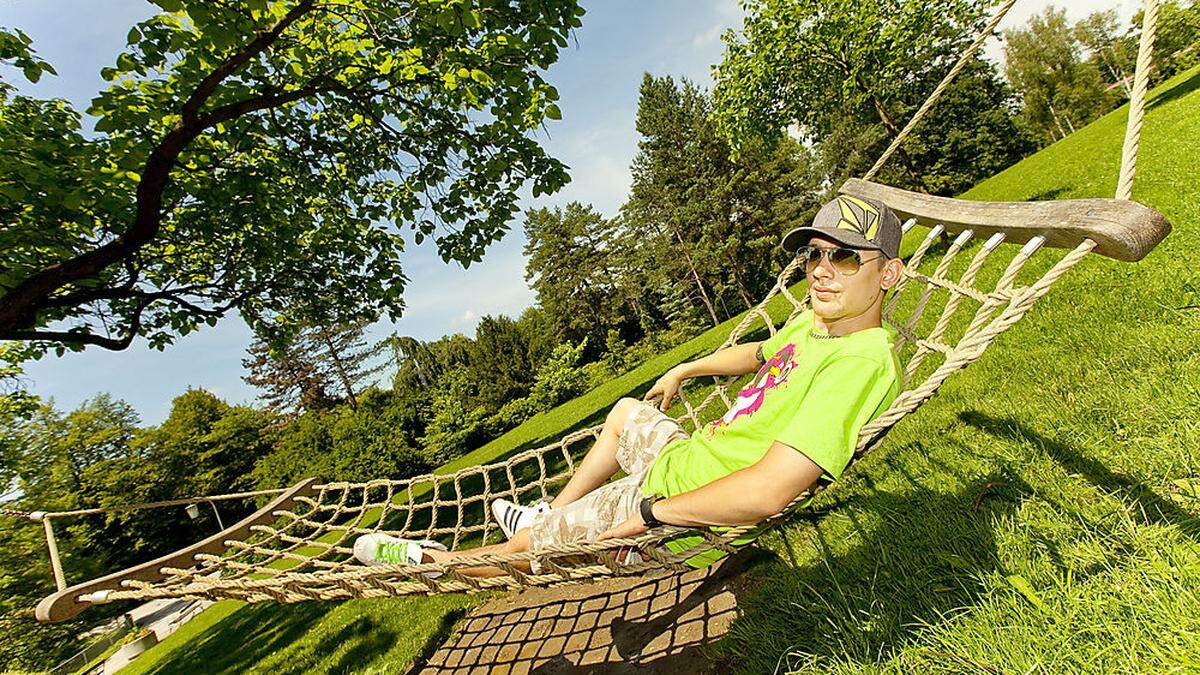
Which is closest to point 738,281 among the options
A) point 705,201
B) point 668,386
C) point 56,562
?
point 705,201

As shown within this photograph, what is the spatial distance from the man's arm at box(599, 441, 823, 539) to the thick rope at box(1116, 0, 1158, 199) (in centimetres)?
123

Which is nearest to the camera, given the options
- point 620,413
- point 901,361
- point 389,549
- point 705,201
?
point 901,361

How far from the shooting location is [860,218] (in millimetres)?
1874

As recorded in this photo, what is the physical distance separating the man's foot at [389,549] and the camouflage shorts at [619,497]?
31.5 inches

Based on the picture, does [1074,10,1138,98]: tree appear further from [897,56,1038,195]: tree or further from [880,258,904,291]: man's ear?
[880,258,904,291]: man's ear

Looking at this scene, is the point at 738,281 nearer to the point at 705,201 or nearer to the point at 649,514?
the point at 705,201

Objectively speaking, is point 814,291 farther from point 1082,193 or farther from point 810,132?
point 810,132

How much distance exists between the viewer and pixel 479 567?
227 centimetres

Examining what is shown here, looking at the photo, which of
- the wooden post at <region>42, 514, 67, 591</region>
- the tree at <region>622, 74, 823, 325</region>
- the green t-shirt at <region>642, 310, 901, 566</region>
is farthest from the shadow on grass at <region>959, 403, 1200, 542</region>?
the tree at <region>622, 74, 823, 325</region>

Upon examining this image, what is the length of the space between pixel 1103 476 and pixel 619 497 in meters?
1.98

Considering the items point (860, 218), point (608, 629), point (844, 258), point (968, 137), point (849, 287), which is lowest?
point (608, 629)

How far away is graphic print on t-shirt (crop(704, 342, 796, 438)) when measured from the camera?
6.55ft

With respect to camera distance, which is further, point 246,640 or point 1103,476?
point 246,640

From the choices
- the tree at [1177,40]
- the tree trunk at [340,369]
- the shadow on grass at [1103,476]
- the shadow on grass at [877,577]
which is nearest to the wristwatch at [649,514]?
the shadow on grass at [877,577]
